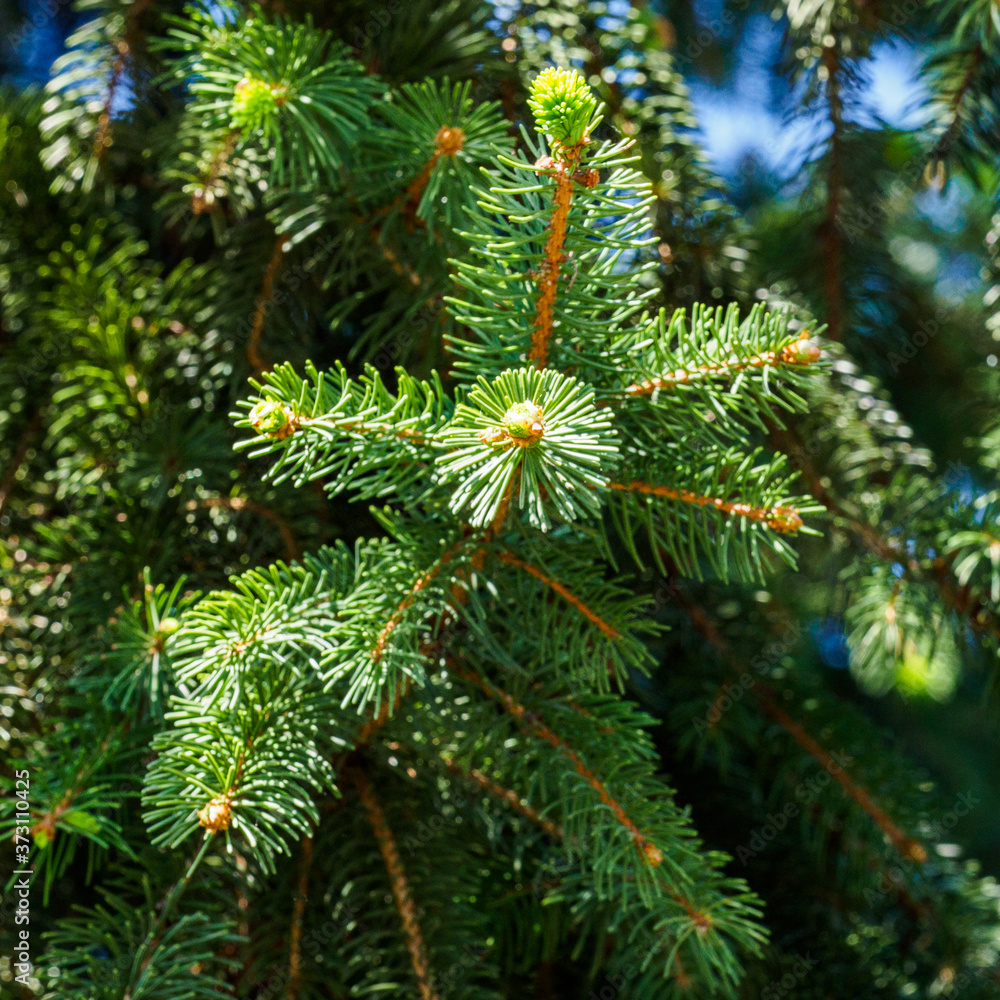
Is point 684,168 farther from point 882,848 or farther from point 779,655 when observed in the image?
point 882,848

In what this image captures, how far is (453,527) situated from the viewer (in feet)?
1.58

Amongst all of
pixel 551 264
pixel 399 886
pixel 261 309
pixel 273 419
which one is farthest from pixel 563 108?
pixel 399 886

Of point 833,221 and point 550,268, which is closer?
point 550,268

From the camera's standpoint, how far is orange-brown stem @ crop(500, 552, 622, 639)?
468 millimetres

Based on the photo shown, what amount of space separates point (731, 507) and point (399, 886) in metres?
0.31

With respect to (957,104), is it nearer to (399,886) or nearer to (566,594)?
(566,594)

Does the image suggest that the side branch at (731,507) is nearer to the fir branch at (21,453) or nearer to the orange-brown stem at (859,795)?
the orange-brown stem at (859,795)

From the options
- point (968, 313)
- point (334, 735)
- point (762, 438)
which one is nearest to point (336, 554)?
point (334, 735)

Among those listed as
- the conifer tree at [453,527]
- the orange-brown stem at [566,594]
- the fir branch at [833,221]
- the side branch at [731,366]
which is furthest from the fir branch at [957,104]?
the orange-brown stem at [566,594]

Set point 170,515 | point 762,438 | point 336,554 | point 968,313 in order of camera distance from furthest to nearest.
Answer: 1. point 968,313
2. point 762,438
3. point 170,515
4. point 336,554

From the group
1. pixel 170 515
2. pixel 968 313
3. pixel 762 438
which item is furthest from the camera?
pixel 968 313

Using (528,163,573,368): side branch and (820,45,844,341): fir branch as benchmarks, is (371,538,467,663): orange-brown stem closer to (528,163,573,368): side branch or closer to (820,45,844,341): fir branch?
(528,163,573,368): side branch

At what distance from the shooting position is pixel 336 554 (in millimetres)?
495

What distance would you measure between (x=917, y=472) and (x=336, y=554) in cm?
54
